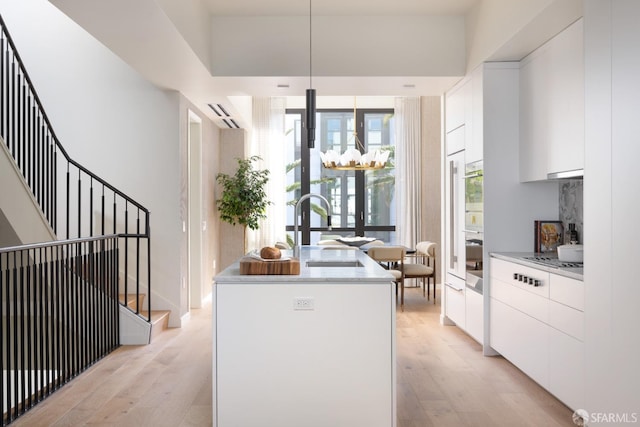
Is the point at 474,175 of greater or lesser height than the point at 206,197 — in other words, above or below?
above

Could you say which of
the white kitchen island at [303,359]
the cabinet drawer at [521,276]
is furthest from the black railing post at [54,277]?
the cabinet drawer at [521,276]

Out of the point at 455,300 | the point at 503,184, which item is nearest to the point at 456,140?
the point at 503,184

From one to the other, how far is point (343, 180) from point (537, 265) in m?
5.55

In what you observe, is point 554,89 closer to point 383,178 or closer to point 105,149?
point 105,149

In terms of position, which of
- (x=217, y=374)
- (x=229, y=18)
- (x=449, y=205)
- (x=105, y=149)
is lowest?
(x=217, y=374)

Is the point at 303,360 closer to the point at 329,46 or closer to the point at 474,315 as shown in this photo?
the point at 474,315

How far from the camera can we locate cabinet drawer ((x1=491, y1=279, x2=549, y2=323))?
3445mm

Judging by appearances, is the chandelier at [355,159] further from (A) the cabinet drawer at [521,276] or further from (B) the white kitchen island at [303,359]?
(B) the white kitchen island at [303,359]

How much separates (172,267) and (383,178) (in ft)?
14.2

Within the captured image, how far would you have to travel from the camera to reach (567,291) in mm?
3131

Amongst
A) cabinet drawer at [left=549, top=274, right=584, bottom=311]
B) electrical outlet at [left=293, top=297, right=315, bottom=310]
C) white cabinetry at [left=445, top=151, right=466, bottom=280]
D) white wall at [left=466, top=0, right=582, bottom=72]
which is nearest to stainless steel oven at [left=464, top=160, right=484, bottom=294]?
white cabinetry at [left=445, top=151, right=466, bottom=280]

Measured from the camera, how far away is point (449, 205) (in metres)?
5.43

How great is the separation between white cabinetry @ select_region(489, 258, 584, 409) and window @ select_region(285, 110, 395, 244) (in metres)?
4.51

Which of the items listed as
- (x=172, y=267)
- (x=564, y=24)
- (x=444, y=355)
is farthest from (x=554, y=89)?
(x=172, y=267)
